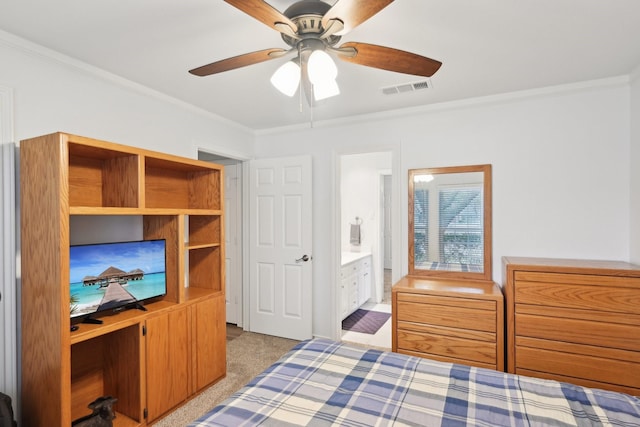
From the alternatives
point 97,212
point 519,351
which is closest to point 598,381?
point 519,351

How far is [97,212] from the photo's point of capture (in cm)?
190

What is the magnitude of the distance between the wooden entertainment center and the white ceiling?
0.62 metres

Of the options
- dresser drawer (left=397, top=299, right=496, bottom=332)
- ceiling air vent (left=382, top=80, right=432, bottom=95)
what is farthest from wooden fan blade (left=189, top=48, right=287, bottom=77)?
dresser drawer (left=397, top=299, right=496, bottom=332)

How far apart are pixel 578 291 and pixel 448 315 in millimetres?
861

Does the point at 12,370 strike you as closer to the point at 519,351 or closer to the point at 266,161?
the point at 266,161

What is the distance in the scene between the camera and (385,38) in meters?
1.92

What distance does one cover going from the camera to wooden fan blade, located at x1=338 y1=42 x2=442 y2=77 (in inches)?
58.4

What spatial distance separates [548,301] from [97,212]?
2.96 metres

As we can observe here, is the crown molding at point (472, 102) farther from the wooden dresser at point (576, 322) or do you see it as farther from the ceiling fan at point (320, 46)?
the wooden dresser at point (576, 322)

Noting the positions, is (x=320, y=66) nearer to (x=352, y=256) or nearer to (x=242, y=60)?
(x=242, y=60)

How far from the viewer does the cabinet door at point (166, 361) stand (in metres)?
2.18

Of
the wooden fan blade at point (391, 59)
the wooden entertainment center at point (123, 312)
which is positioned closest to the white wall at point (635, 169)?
the wooden fan blade at point (391, 59)

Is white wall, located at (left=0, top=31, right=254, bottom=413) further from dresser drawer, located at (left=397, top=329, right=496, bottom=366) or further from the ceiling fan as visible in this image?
dresser drawer, located at (left=397, top=329, right=496, bottom=366)

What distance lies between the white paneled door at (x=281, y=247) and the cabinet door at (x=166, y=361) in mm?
1381
